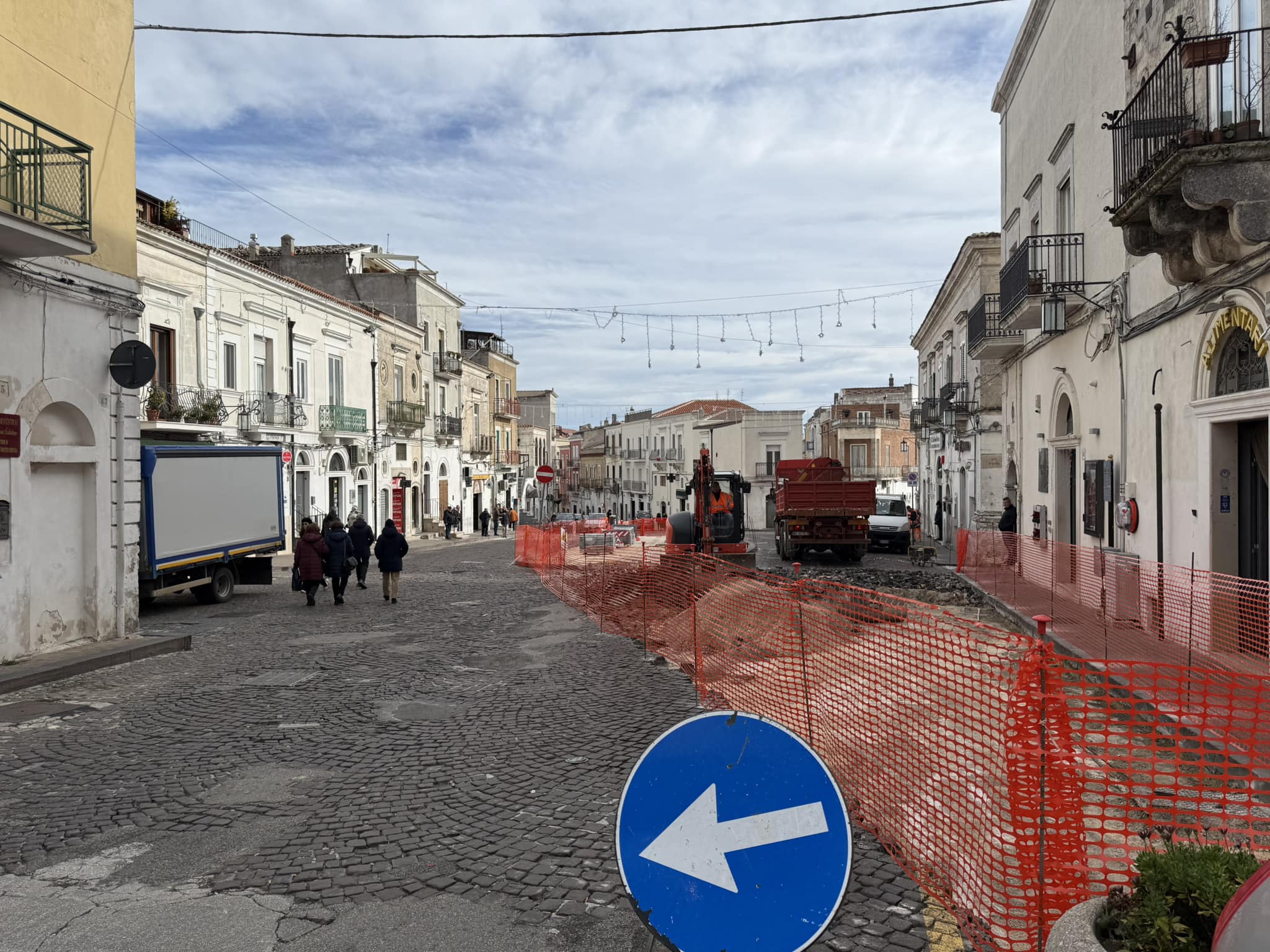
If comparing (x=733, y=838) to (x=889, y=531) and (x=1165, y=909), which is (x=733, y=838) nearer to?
(x=1165, y=909)

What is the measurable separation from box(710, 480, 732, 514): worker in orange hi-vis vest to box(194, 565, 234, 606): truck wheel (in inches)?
420

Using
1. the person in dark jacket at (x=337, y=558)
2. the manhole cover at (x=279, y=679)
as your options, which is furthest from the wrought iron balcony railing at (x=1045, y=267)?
the person in dark jacket at (x=337, y=558)

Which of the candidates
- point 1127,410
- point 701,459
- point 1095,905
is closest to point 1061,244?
point 1127,410

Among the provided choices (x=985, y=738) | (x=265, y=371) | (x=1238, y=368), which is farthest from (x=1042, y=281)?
(x=265, y=371)

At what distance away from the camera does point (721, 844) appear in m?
2.70

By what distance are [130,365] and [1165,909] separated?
447 inches

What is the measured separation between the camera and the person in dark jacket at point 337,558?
1623 cm

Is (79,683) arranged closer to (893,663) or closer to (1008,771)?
(893,663)

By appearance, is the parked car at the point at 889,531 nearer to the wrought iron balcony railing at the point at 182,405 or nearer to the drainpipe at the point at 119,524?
the wrought iron balcony railing at the point at 182,405

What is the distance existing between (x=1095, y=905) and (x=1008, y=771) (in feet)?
3.39

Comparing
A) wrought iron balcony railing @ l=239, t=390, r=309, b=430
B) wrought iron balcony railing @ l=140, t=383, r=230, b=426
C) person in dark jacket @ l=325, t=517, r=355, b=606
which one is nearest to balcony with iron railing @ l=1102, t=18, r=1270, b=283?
person in dark jacket @ l=325, t=517, r=355, b=606

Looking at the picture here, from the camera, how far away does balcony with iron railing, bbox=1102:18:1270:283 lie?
26.2 ft

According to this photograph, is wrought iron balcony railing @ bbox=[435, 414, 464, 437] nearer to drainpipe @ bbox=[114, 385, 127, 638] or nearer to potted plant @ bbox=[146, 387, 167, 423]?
potted plant @ bbox=[146, 387, 167, 423]

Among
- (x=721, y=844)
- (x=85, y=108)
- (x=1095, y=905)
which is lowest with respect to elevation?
(x=1095, y=905)
